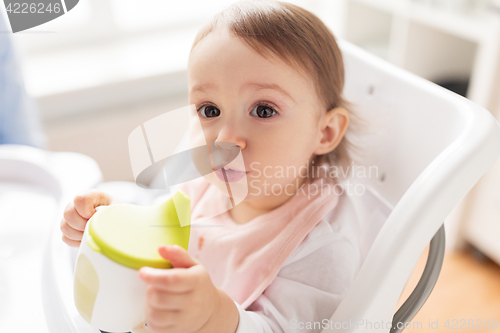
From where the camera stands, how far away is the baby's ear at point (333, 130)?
0.57 metres

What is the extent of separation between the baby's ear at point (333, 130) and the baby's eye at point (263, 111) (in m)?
0.12

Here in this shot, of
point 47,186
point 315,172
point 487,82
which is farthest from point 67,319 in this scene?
point 487,82

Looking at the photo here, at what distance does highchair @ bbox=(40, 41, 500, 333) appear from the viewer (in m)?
0.38

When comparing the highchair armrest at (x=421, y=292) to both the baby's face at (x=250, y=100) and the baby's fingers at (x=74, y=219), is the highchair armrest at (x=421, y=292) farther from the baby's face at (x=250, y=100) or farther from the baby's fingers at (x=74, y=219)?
the baby's fingers at (x=74, y=219)

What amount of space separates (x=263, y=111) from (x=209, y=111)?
58 millimetres

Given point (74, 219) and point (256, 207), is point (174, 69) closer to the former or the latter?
point (256, 207)

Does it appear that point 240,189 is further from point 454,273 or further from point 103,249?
point 454,273

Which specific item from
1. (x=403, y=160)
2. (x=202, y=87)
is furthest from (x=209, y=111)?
(x=403, y=160)

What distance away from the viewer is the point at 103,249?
0.29 meters

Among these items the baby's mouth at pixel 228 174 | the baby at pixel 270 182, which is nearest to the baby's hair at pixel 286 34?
the baby at pixel 270 182

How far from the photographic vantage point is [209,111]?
1.46 feet

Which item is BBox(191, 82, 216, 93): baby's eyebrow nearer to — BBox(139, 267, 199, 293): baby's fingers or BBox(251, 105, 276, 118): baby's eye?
BBox(251, 105, 276, 118): baby's eye

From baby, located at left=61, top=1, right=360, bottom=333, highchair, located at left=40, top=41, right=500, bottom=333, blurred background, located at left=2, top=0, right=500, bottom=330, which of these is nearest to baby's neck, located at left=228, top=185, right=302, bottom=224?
baby, located at left=61, top=1, right=360, bottom=333

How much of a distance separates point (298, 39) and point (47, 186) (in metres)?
0.40
